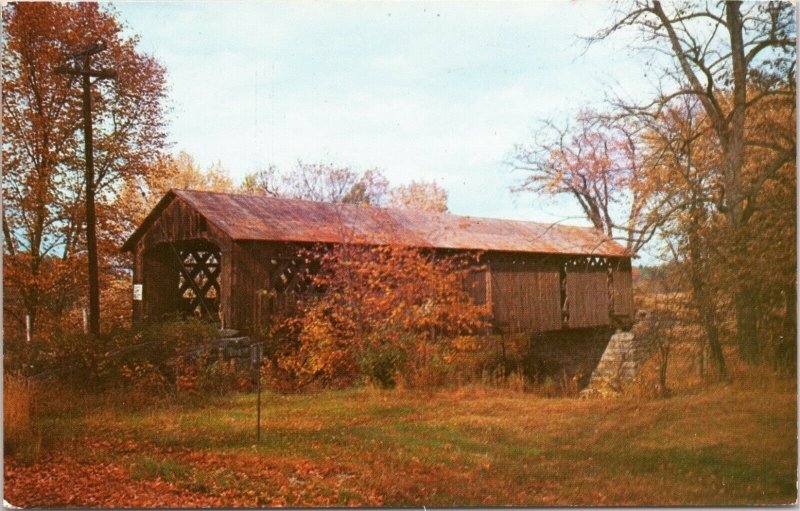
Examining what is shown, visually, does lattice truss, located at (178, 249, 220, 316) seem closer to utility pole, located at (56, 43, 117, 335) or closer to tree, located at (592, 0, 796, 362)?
utility pole, located at (56, 43, 117, 335)

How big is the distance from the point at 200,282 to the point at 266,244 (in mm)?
821

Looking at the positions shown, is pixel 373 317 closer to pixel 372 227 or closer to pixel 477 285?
pixel 372 227

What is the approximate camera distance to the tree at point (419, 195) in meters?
6.76

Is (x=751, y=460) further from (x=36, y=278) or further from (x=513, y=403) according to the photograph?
(x=36, y=278)

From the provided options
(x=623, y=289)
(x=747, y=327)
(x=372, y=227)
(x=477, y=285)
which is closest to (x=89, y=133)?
(x=372, y=227)

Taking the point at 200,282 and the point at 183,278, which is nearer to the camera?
the point at 200,282

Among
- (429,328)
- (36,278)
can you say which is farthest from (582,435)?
(36,278)

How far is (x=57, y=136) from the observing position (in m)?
6.43

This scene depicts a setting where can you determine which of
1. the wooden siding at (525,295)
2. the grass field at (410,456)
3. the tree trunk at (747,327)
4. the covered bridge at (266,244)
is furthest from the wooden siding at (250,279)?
the tree trunk at (747,327)

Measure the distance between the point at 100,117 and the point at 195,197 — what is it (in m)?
1.39

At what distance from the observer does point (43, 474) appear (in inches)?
219

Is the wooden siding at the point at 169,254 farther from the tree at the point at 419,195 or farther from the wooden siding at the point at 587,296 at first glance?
the wooden siding at the point at 587,296

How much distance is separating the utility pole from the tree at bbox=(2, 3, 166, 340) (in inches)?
2.5

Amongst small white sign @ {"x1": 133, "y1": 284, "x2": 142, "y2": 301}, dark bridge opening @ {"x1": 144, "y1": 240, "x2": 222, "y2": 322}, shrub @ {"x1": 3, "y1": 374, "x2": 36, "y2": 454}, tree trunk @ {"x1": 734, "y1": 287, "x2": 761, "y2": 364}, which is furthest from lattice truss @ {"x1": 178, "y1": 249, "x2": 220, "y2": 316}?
tree trunk @ {"x1": 734, "y1": 287, "x2": 761, "y2": 364}
